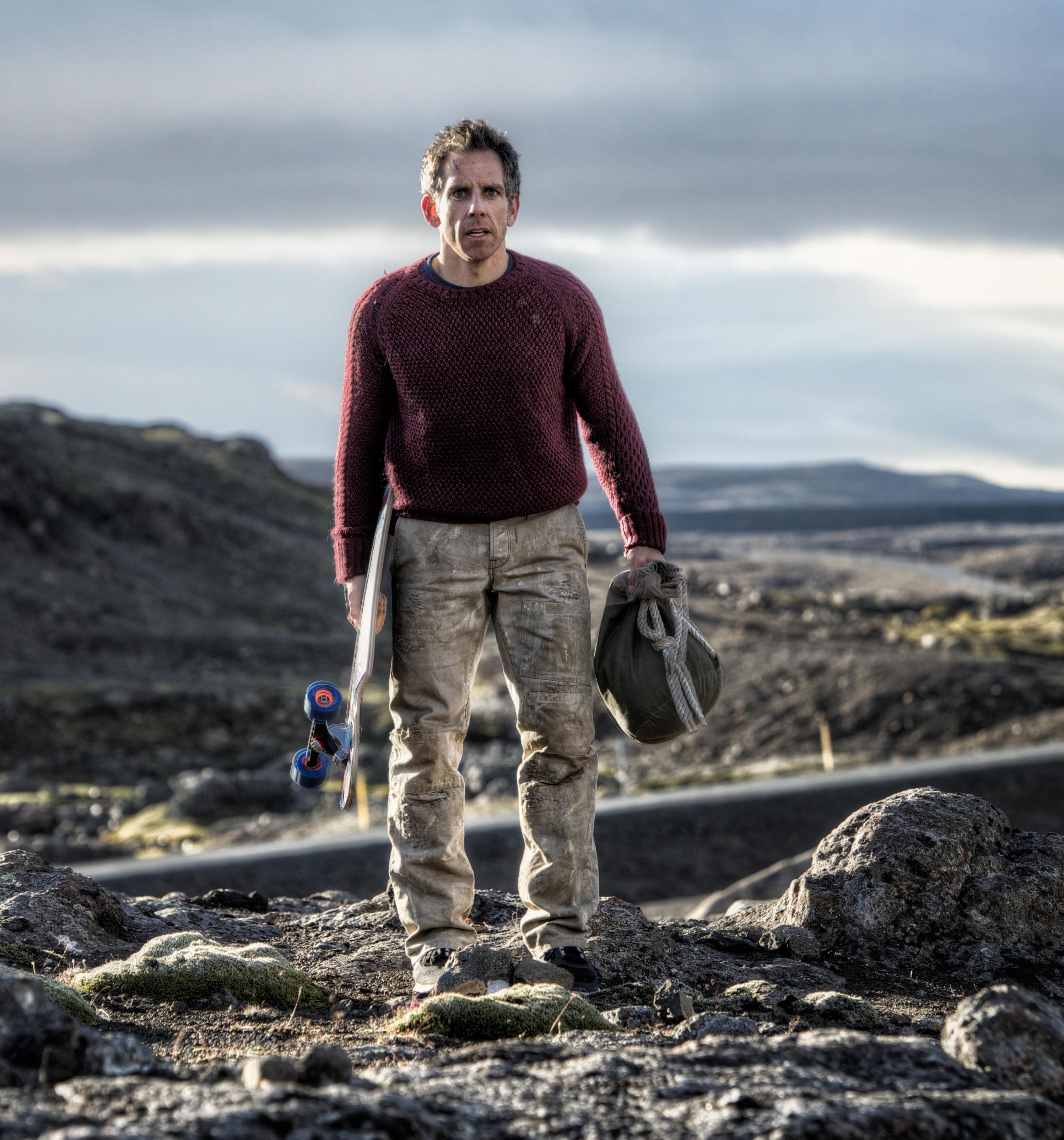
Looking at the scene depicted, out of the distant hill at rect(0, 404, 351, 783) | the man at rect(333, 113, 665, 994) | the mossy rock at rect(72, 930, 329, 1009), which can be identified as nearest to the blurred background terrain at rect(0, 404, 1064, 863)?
the distant hill at rect(0, 404, 351, 783)

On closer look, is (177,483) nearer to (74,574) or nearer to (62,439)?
(62,439)

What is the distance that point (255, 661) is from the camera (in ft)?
102

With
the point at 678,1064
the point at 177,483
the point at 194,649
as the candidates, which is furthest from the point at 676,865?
the point at 177,483

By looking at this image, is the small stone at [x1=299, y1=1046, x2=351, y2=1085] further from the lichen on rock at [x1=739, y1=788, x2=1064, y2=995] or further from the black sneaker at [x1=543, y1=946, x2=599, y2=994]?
the lichen on rock at [x1=739, y1=788, x2=1064, y2=995]

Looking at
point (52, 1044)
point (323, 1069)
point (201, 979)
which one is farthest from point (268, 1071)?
point (201, 979)

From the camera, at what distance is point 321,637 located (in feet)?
114

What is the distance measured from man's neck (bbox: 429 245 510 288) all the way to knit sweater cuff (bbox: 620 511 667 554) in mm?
881

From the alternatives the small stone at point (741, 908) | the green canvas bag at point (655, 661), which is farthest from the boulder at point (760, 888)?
the green canvas bag at point (655, 661)

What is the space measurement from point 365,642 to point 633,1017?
54.1 inches

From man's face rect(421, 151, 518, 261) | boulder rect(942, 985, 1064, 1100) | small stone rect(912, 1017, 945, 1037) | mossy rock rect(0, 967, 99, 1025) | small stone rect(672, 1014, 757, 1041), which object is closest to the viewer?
boulder rect(942, 985, 1064, 1100)

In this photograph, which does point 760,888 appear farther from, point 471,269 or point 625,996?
point 471,269

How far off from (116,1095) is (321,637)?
3232cm

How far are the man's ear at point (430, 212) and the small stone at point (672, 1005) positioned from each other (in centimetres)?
240

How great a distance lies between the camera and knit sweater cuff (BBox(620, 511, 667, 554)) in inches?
178
